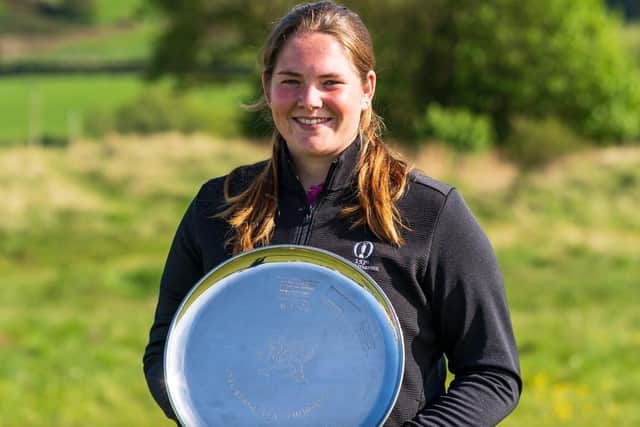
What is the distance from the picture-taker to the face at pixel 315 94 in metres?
2.33

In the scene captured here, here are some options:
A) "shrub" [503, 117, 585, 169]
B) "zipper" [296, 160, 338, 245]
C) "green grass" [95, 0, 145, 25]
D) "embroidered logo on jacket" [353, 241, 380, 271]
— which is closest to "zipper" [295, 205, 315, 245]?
"zipper" [296, 160, 338, 245]

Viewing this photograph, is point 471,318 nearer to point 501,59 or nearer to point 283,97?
point 283,97

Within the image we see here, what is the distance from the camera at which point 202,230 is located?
8.21 feet

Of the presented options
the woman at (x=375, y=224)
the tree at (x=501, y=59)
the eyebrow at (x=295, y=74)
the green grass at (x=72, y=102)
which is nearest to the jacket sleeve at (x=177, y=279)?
the woman at (x=375, y=224)

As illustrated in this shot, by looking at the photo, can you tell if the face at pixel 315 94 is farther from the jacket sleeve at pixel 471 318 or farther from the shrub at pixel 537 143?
the shrub at pixel 537 143

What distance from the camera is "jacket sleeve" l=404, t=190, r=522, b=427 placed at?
2.30 meters

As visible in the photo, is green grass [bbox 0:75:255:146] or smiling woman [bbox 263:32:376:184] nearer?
smiling woman [bbox 263:32:376:184]

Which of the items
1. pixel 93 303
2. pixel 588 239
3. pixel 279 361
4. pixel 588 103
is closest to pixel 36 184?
pixel 93 303

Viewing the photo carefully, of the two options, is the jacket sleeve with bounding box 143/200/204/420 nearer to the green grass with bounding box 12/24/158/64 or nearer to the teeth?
the teeth

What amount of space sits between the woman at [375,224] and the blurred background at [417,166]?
17.6 inches

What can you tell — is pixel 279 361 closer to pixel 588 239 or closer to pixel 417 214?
pixel 417 214

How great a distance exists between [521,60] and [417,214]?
1239 inches

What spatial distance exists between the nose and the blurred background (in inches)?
19.9

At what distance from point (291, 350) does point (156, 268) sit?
1268 centimetres
